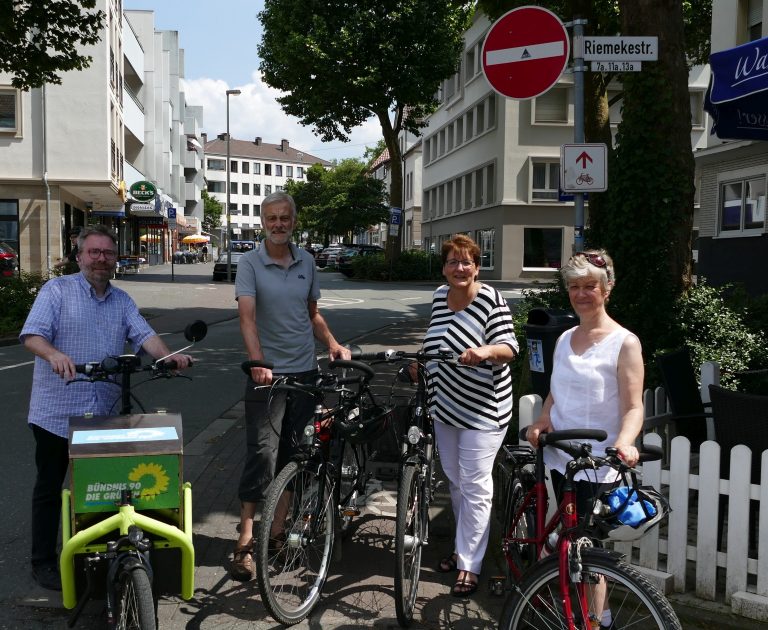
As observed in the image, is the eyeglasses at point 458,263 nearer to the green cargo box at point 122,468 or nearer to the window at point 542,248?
the green cargo box at point 122,468

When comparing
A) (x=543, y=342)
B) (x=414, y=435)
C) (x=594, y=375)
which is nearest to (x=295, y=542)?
(x=414, y=435)

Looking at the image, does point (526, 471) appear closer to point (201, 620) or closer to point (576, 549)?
point (576, 549)

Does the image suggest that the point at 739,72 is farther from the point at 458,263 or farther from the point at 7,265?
the point at 7,265

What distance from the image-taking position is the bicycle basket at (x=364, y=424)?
155 inches

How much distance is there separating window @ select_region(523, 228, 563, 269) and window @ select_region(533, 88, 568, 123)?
5.06m

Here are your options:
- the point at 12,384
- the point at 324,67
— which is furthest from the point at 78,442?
the point at 324,67

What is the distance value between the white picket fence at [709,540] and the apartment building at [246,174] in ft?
432

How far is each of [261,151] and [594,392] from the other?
143771 mm

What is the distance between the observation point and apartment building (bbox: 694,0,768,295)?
17.2 m

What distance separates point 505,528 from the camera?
4156 millimetres

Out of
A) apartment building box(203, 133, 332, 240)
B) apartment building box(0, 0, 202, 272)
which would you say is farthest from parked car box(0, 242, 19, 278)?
apartment building box(203, 133, 332, 240)

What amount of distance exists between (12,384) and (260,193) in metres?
133

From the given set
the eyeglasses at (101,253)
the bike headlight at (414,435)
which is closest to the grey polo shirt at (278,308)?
the eyeglasses at (101,253)

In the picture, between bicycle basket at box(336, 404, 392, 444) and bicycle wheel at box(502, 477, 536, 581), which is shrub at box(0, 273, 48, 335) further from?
bicycle wheel at box(502, 477, 536, 581)
